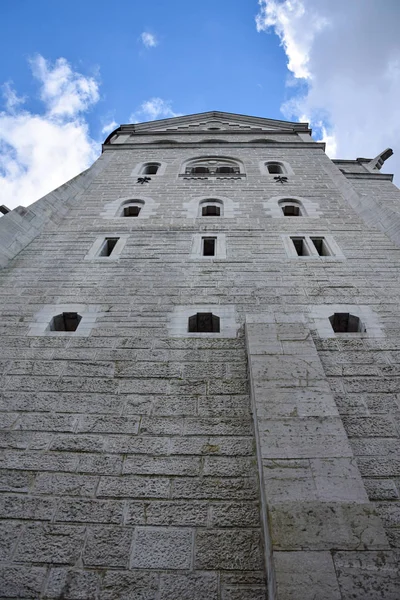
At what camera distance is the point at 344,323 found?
18.3 feet

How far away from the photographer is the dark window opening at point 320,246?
756cm

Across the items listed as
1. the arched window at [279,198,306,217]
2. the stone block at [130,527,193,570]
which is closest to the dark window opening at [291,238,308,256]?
the arched window at [279,198,306,217]

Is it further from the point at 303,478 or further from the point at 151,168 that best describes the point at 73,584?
the point at 151,168

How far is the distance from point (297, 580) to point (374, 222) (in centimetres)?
725

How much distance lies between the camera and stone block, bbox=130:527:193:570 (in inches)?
113

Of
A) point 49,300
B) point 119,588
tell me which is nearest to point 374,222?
point 49,300

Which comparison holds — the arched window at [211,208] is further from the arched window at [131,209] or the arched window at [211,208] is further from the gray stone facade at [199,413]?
the arched window at [131,209]

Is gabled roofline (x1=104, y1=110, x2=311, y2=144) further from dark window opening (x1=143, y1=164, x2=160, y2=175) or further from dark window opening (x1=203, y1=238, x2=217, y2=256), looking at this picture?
dark window opening (x1=203, y1=238, x2=217, y2=256)

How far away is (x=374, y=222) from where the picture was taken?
8070mm

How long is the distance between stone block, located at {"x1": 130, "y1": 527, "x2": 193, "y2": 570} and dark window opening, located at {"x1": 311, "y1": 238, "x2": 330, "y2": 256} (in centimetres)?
577

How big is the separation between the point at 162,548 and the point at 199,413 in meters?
1.31

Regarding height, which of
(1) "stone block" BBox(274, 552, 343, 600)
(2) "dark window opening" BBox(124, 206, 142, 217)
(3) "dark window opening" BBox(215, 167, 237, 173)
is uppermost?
(3) "dark window opening" BBox(215, 167, 237, 173)

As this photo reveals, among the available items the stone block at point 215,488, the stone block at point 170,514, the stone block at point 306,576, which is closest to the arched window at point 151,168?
the stone block at point 215,488

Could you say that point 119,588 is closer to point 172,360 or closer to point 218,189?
point 172,360
